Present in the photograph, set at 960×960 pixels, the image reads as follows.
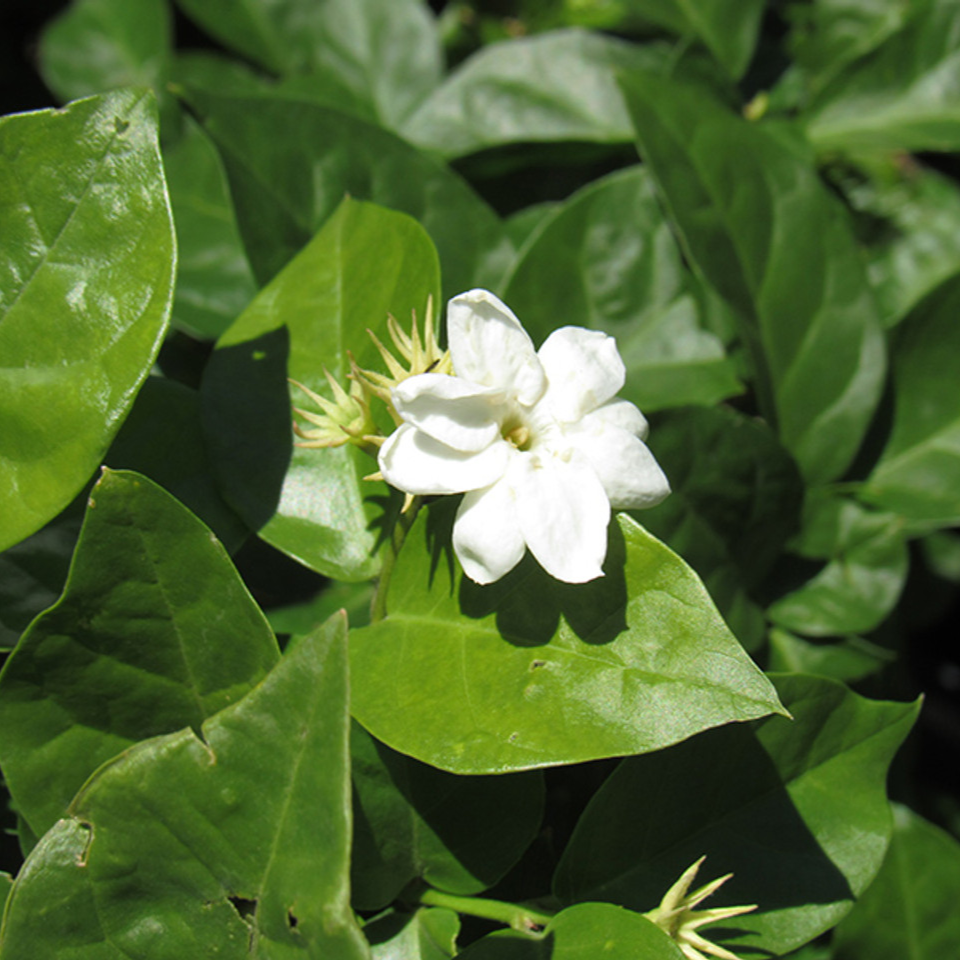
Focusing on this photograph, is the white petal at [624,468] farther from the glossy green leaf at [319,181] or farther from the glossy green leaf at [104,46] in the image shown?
the glossy green leaf at [104,46]

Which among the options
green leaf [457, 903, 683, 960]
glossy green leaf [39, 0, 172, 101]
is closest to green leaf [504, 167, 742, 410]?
green leaf [457, 903, 683, 960]

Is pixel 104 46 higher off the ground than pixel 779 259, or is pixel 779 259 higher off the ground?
pixel 104 46

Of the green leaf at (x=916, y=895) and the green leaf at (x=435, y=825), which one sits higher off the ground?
the green leaf at (x=435, y=825)

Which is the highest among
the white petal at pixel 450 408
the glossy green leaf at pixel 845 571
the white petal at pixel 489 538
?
the white petal at pixel 450 408

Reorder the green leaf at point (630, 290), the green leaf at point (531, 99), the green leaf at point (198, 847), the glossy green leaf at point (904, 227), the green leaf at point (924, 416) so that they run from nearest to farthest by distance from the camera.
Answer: the green leaf at point (198, 847), the green leaf at point (630, 290), the green leaf at point (924, 416), the green leaf at point (531, 99), the glossy green leaf at point (904, 227)

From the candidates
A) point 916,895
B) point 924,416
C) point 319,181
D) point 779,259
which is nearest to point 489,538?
point 319,181

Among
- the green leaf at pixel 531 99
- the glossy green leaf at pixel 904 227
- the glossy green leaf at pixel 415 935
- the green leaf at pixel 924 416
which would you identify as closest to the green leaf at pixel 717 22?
the green leaf at pixel 531 99

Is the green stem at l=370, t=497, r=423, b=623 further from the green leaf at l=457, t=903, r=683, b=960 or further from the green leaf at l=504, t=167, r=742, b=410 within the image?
the green leaf at l=504, t=167, r=742, b=410

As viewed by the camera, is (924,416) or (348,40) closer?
(924,416)

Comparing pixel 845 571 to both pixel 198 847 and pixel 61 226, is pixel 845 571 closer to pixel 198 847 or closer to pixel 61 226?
pixel 198 847
